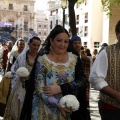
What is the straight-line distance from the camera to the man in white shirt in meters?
2.88

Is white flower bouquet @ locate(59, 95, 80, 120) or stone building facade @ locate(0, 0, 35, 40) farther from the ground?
stone building facade @ locate(0, 0, 35, 40)

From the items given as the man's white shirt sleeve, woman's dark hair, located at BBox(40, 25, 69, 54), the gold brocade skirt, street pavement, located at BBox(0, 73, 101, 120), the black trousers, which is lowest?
street pavement, located at BBox(0, 73, 101, 120)

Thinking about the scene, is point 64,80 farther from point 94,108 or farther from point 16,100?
point 94,108

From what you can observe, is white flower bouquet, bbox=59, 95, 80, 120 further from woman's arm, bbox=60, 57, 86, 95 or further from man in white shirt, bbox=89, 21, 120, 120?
man in white shirt, bbox=89, 21, 120, 120

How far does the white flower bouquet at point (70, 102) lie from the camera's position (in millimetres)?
2814

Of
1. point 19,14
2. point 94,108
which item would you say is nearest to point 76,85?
point 94,108

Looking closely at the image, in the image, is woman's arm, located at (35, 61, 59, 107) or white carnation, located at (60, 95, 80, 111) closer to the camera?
white carnation, located at (60, 95, 80, 111)

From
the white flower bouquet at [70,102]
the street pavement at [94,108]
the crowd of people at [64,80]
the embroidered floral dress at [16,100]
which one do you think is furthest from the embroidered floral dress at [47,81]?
the street pavement at [94,108]

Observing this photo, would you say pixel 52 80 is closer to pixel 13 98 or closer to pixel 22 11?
pixel 13 98

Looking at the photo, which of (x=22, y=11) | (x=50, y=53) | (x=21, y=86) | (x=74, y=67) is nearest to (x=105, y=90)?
(x=74, y=67)

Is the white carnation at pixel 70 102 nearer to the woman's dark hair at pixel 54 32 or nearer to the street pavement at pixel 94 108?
the woman's dark hair at pixel 54 32

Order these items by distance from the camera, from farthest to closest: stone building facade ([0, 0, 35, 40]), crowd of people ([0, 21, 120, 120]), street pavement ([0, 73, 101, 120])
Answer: stone building facade ([0, 0, 35, 40]) < street pavement ([0, 73, 101, 120]) < crowd of people ([0, 21, 120, 120])

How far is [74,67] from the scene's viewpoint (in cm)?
313

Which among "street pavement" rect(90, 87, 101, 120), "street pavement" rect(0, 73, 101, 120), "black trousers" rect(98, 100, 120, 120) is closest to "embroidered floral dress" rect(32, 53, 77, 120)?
"black trousers" rect(98, 100, 120, 120)
